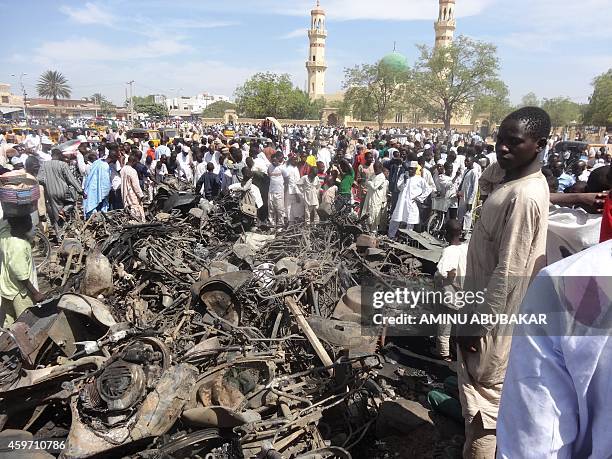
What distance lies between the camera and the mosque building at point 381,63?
180ft

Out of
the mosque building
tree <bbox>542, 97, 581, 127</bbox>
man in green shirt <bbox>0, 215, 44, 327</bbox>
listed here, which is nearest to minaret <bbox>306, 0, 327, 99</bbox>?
the mosque building

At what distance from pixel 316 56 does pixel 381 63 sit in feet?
151

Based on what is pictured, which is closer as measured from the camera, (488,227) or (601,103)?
(488,227)

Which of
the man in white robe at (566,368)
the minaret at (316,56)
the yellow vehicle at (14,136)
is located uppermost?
the minaret at (316,56)

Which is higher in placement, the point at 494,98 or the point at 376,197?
the point at 494,98

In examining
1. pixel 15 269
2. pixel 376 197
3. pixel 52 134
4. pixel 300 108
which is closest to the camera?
pixel 15 269

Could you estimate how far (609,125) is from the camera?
3766 cm

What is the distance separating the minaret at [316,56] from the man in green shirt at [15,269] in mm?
82146

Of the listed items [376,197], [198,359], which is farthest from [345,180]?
[198,359]

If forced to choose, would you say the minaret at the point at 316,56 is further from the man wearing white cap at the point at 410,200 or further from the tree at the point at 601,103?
the man wearing white cap at the point at 410,200

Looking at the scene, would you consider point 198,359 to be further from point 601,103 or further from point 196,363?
point 601,103

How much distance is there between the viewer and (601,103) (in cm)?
3781

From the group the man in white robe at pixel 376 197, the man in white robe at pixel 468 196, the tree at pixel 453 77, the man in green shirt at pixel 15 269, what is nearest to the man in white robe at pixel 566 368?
the man in green shirt at pixel 15 269

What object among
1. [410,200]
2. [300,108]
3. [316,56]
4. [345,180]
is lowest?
[410,200]
